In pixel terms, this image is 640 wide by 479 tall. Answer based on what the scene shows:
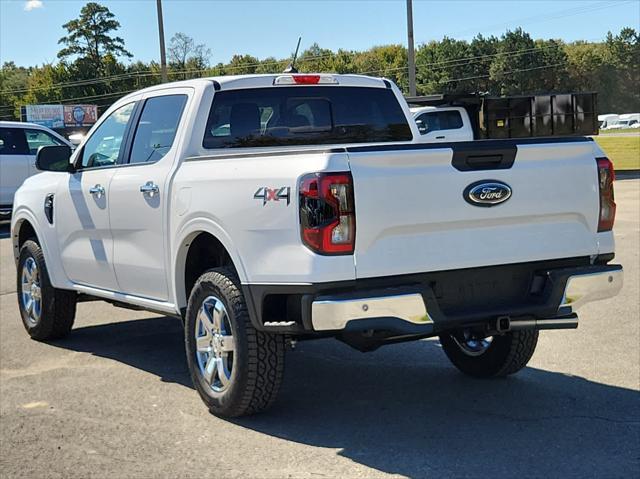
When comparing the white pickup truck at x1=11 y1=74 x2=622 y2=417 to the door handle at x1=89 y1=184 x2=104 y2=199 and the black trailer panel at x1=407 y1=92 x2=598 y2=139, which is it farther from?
the black trailer panel at x1=407 y1=92 x2=598 y2=139

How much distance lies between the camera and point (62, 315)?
24.1ft

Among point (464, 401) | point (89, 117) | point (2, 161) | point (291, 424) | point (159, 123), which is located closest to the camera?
point (291, 424)

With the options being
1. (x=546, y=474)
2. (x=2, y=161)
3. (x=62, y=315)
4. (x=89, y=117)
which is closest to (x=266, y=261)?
(x=546, y=474)

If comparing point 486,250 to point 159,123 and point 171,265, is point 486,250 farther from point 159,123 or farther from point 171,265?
point 159,123

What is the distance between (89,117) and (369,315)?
310 ft

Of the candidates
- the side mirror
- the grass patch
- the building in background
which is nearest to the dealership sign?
the building in background

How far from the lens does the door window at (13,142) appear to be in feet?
57.9

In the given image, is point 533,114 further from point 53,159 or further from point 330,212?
point 330,212

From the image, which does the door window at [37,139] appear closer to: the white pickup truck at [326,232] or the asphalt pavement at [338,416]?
the asphalt pavement at [338,416]

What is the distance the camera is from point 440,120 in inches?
824

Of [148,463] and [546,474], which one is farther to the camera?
[148,463]

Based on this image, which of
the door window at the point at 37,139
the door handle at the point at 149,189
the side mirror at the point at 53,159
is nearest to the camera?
the door handle at the point at 149,189

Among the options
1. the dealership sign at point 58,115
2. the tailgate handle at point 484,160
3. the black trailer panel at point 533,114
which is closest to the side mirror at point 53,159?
the tailgate handle at point 484,160

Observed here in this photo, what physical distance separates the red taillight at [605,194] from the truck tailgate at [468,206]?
0.19 feet
